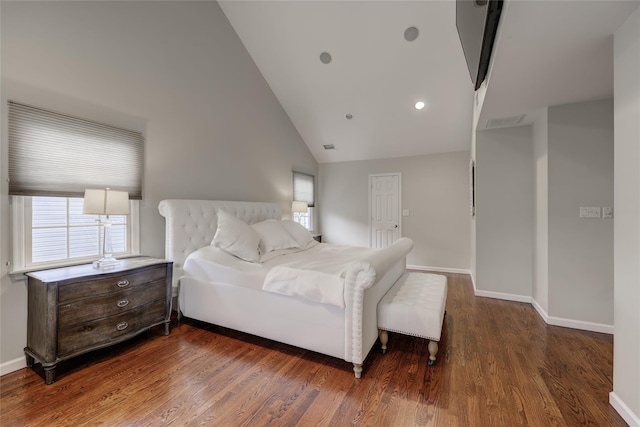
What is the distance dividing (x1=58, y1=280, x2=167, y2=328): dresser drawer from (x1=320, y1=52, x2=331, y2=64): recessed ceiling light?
3.62 metres

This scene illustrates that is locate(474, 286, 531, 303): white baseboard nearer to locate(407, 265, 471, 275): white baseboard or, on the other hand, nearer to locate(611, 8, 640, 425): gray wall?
locate(407, 265, 471, 275): white baseboard

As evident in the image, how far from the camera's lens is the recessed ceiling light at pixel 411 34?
3.44 m

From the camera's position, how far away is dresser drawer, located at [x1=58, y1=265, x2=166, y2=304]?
6.36 feet

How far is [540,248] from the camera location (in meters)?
3.15

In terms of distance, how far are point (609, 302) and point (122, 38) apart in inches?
212

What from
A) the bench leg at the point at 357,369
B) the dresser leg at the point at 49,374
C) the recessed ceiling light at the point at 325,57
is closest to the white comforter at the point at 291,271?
the bench leg at the point at 357,369

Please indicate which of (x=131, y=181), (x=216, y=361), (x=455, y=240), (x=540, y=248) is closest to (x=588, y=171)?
(x=540, y=248)

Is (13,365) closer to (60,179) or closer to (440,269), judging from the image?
(60,179)

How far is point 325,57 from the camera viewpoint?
400 cm

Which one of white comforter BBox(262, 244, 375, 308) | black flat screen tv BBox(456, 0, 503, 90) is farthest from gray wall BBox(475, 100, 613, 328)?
white comforter BBox(262, 244, 375, 308)

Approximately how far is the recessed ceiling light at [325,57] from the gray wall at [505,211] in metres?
2.39

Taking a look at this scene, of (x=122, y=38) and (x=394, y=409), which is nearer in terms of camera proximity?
(x=394, y=409)

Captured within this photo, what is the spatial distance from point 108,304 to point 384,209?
4853 mm

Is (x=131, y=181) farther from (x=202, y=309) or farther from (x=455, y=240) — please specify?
(x=455, y=240)
